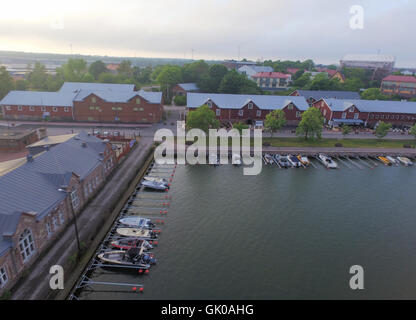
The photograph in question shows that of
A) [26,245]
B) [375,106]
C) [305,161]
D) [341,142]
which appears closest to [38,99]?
[26,245]

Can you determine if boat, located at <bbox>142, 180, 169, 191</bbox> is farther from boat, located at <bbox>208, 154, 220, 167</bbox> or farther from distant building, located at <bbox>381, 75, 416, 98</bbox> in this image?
distant building, located at <bbox>381, 75, 416, 98</bbox>

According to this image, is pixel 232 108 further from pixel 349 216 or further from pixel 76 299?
pixel 76 299

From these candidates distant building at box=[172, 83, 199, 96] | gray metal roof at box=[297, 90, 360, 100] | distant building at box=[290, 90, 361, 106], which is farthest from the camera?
distant building at box=[172, 83, 199, 96]

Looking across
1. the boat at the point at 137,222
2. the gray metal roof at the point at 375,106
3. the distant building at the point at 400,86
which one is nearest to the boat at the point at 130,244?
the boat at the point at 137,222

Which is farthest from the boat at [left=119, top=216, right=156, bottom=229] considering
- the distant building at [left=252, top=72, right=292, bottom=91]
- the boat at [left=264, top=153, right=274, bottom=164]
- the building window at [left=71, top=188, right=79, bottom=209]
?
the distant building at [left=252, top=72, right=292, bottom=91]

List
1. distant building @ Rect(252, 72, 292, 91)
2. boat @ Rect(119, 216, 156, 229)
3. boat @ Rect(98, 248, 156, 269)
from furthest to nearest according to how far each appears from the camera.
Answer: distant building @ Rect(252, 72, 292, 91)
boat @ Rect(119, 216, 156, 229)
boat @ Rect(98, 248, 156, 269)

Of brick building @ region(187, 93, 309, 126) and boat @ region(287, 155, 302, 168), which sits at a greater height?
brick building @ region(187, 93, 309, 126)
